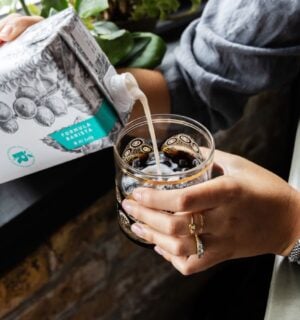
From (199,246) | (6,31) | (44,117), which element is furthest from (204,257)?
(6,31)

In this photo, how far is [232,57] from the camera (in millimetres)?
674

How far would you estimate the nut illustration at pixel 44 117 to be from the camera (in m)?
0.44

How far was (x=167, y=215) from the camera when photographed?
0.47 metres

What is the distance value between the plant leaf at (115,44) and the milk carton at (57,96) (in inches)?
6.3

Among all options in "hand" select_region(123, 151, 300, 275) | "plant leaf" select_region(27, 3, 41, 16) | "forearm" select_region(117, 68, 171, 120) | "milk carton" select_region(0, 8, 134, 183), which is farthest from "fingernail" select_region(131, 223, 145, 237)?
"plant leaf" select_region(27, 3, 41, 16)

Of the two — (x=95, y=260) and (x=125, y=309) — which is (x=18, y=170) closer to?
(x=95, y=260)

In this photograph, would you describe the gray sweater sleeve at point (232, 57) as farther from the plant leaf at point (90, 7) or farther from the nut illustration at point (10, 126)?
the nut illustration at point (10, 126)

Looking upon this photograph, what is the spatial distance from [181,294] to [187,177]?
68cm

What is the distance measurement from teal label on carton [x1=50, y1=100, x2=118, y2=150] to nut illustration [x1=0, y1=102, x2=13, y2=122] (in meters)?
0.04

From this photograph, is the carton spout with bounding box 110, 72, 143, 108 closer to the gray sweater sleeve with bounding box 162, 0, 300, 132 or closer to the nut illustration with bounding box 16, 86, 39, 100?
the nut illustration with bounding box 16, 86, 39, 100

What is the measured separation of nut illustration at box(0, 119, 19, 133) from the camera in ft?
1.50

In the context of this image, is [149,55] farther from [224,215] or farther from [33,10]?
[224,215]

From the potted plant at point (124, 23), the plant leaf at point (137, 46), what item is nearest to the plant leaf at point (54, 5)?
the potted plant at point (124, 23)

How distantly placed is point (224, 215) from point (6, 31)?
1.02ft
